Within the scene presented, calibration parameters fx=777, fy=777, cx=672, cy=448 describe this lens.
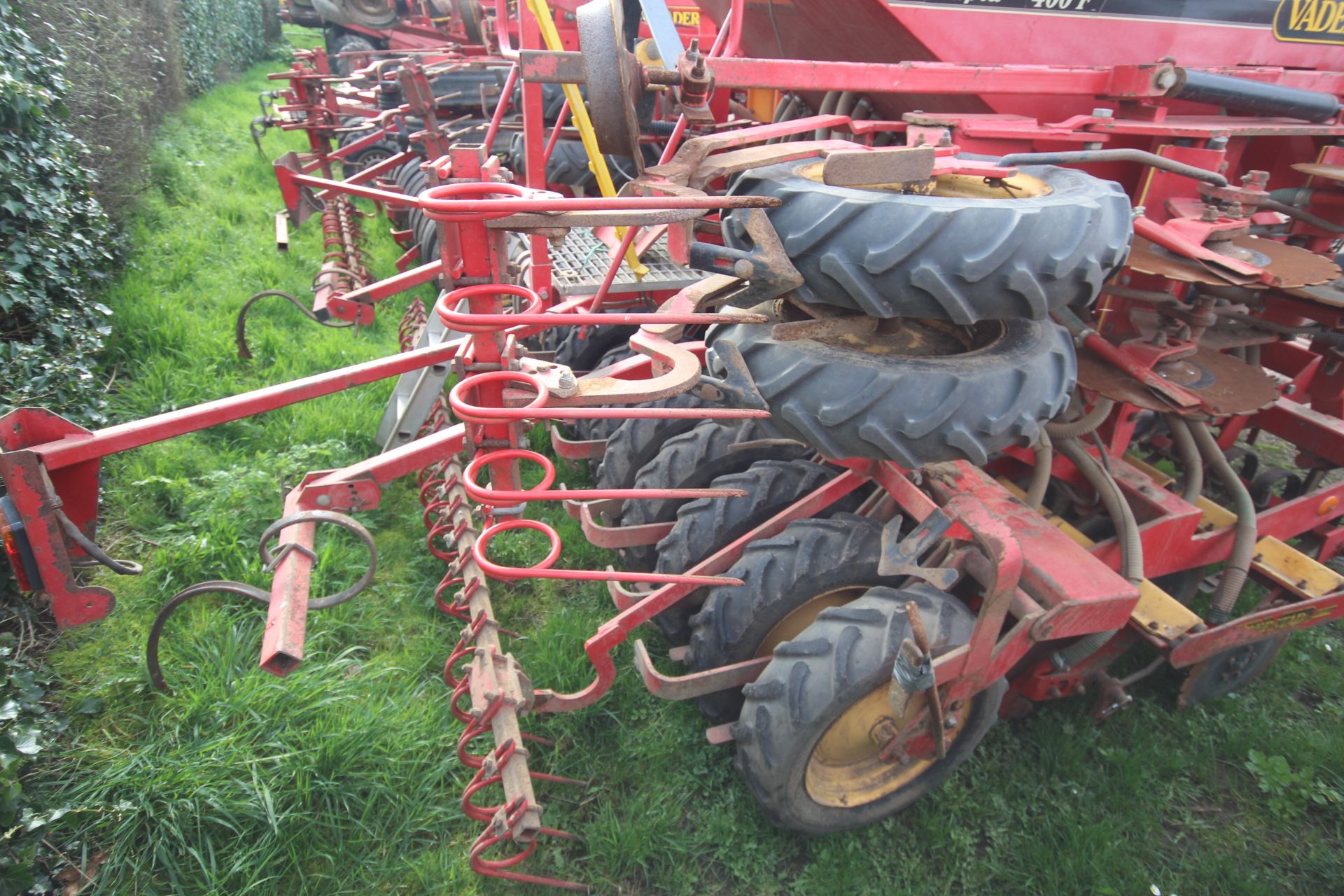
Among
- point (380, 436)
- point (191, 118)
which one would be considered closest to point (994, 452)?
point (380, 436)

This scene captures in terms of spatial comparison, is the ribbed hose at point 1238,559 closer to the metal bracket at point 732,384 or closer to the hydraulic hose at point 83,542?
the metal bracket at point 732,384

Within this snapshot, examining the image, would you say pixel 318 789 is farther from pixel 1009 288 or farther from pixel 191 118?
pixel 191 118

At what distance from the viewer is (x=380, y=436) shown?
3.80 metres

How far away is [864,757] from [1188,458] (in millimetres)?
1615

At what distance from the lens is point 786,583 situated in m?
2.25

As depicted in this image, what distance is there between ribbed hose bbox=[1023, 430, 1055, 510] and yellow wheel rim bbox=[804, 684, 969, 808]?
0.70 metres

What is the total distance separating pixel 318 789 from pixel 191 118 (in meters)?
11.1

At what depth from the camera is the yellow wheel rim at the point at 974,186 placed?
205 cm

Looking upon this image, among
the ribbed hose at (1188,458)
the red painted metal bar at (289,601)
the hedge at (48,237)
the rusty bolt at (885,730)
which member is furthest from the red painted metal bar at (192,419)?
the ribbed hose at (1188,458)

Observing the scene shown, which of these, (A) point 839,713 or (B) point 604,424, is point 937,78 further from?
(A) point 839,713

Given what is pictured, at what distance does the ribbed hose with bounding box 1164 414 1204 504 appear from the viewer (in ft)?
8.79

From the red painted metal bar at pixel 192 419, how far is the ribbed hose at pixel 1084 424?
2255mm

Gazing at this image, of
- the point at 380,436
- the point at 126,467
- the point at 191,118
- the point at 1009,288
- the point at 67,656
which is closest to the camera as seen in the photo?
the point at 1009,288

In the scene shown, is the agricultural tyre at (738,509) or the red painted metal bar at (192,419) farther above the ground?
the red painted metal bar at (192,419)
